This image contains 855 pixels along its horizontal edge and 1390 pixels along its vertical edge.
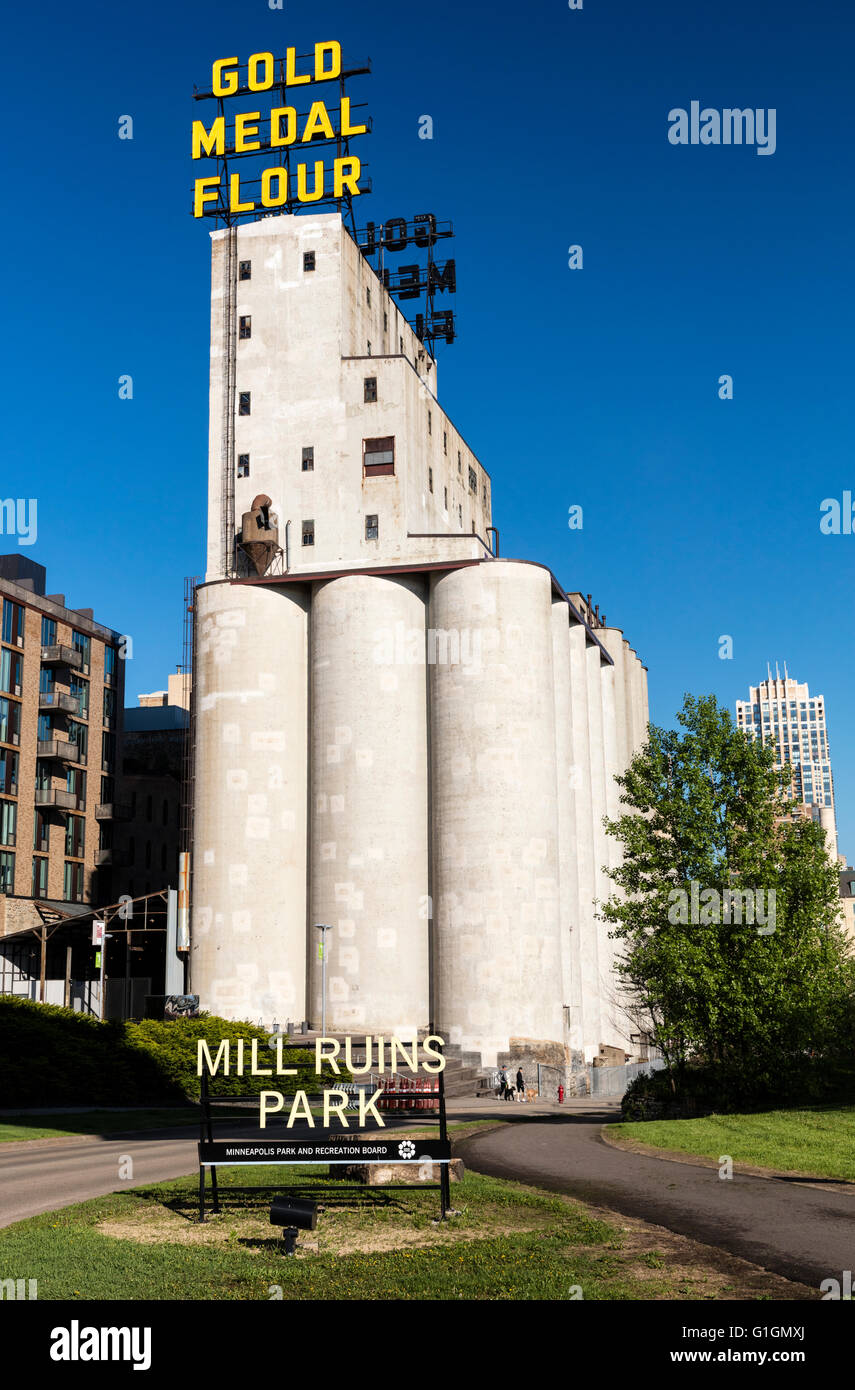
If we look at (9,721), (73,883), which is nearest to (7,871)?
(73,883)

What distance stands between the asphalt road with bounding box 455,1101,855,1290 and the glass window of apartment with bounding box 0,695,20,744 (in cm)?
6181

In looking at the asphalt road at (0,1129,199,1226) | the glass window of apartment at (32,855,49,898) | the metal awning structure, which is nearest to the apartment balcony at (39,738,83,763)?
the glass window of apartment at (32,855,49,898)

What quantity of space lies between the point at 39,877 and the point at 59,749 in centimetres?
905

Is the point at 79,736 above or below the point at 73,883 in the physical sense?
above

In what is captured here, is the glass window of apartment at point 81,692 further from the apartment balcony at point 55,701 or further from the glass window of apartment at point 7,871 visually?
the glass window of apartment at point 7,871

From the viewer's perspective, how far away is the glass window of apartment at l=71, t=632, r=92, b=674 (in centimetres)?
9238

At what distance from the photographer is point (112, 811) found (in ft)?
304

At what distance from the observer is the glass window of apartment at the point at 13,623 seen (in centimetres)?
8406

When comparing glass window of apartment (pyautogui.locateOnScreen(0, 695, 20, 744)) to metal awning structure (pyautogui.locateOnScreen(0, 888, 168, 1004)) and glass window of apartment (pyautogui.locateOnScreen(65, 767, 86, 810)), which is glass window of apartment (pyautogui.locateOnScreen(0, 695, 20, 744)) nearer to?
glass window of apartment (pyautogui.locateOnScreen(65, 767, 86, 810))

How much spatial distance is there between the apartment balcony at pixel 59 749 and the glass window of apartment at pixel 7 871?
25.8 feet

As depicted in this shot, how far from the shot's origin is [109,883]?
9331 centimetres

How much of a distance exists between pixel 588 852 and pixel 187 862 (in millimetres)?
25434
